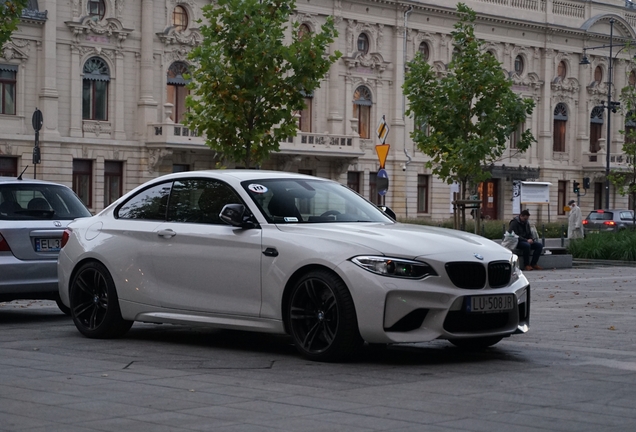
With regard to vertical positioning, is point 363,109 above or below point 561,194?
above

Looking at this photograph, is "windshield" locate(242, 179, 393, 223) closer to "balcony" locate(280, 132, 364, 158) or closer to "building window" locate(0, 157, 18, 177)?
"building window" locate(0, 157, 18, 177)

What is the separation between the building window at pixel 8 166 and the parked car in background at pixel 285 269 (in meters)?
43.3

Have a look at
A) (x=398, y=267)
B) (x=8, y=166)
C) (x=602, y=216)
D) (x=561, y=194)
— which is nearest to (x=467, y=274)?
(x=398, y=267)

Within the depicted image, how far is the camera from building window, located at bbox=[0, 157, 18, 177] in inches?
2122

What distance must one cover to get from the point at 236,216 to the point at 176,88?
50159 mm

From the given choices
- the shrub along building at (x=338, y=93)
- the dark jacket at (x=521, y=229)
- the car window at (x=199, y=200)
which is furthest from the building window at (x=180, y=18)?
the car window at (x=199, y=200)

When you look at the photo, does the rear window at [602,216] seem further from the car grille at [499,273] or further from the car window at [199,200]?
the car grille at [499,273]

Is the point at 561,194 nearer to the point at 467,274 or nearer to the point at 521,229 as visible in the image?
the point at 521,229

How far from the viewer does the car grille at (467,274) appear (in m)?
9.58

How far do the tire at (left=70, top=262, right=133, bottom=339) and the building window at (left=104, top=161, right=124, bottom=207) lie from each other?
1823 inches

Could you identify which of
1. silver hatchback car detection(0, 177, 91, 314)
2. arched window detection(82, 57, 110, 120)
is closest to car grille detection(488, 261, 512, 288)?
silver hatchback car detection(0, 177, 91, 314)

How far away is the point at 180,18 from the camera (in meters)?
59.6

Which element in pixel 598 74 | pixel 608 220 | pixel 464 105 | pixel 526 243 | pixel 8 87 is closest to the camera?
pixel 526 243

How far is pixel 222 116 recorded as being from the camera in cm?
2555
